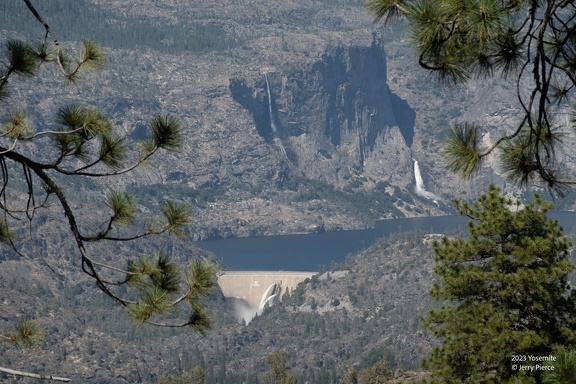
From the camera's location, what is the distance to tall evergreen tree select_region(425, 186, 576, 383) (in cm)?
1639

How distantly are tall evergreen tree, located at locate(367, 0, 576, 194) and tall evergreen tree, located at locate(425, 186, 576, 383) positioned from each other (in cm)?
728

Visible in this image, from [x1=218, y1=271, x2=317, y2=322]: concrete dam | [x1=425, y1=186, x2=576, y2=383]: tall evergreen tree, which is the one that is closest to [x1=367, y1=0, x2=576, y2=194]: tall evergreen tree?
[x1=425, y1=186, x2=576, y2=383]: tall evergreen tree

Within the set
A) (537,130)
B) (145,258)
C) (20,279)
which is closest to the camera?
(537,130)

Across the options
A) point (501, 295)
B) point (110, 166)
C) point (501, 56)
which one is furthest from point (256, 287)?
point (501, 56)

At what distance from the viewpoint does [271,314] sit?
140m

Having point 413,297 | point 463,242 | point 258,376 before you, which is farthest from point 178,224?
point 413,297

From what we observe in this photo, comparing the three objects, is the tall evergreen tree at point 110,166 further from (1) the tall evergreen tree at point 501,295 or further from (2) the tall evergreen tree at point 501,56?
(1) the tall evergreen tree at point 501,295

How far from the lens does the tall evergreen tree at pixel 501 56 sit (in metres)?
7.91

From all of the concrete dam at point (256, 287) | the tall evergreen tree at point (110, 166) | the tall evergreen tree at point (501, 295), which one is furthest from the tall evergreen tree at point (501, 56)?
the concrete dam at point (256, 287)

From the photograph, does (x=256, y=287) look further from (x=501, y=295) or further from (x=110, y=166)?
(x=110, y=166)

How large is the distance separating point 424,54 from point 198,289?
245 cm

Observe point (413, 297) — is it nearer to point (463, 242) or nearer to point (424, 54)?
point (463, 242)

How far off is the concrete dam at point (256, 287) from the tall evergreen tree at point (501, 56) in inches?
5543

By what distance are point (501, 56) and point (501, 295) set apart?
8.82 m
